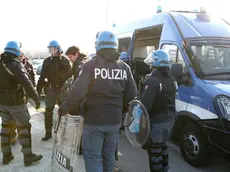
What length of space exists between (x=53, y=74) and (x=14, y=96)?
51.5 inches

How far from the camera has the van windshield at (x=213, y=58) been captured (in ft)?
13.3

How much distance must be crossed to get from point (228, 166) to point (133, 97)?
7.41 feet

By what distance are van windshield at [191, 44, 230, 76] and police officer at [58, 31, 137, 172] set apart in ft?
6.48

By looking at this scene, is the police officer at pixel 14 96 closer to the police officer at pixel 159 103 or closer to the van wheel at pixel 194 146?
the police officer at pixel 159 103

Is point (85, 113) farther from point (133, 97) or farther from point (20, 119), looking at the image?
point (20, 119)

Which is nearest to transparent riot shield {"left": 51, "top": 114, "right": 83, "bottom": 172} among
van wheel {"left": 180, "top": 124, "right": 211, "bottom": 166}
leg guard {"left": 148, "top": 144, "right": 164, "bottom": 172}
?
leg guard {"left": 148, "top": 144, "right": 164, "bottom": 172}

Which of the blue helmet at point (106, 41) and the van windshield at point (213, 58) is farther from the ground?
the blue helmet at point (106, 41)

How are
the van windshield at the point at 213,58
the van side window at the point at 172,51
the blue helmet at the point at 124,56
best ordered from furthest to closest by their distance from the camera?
the blue helmet at the point at 124,56, the van side window at the point at 172,51, the van windshield at the point at 213,58

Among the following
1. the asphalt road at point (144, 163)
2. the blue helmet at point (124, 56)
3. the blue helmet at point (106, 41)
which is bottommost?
the asphalt road at point (144, 163)

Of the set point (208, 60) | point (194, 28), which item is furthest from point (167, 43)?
point (208, 60)

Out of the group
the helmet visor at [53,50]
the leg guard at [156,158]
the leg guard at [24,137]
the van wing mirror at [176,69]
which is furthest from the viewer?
the helmet visor at [53,50]

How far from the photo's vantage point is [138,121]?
3.11 meters

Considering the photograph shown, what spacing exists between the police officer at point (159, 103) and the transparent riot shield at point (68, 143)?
880 mm

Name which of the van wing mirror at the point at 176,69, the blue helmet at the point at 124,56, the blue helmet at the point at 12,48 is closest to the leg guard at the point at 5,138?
the blue helmet at the point at 12,48
